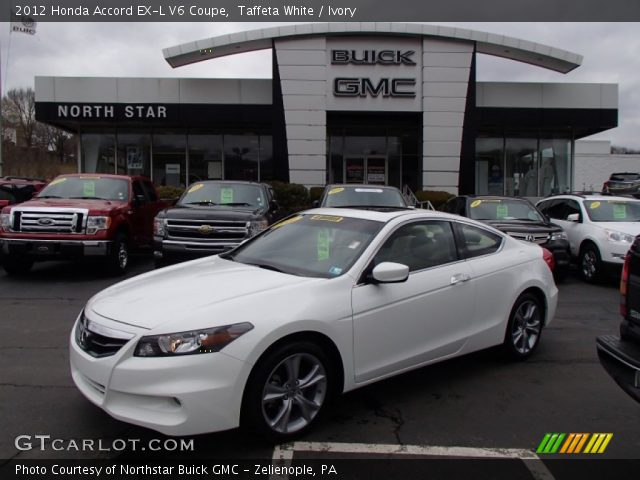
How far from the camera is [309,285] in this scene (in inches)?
144

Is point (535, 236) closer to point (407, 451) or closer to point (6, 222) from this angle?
point (407, 451)

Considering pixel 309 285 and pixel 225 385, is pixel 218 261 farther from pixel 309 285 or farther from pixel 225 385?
pixel 225 385

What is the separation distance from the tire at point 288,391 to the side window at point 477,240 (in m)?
1.95

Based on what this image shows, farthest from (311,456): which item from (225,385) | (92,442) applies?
(92,442)

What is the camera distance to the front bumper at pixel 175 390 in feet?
9.89

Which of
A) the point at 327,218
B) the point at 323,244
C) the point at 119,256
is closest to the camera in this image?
the point at 323,244

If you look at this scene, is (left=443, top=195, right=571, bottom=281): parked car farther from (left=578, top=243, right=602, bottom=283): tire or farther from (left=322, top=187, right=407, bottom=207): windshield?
(left=322, top=187, right=407, bottom=207): windshield

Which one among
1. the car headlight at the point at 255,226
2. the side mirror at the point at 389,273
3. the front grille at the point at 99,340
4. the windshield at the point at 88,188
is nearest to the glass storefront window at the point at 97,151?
the windshield at the point at 88,188

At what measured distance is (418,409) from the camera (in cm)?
406

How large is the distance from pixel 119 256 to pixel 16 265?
6.50 ft

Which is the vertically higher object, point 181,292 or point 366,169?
point 366,169

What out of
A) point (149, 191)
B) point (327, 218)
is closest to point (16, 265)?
point (149, 191)

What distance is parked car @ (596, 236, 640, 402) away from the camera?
304 cm

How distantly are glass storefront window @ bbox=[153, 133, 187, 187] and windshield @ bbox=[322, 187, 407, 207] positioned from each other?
13320 mm
